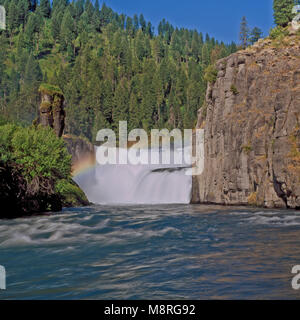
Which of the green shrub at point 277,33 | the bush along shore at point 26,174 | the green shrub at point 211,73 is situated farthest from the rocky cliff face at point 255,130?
the bush along shore at point 26,174

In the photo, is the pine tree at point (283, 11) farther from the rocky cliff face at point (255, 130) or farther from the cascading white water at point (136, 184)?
the rocky cliff face at point (255, 130)

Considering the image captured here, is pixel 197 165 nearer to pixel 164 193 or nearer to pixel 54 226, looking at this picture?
pixel 164 193

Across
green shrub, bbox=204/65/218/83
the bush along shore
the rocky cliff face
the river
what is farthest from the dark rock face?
the river

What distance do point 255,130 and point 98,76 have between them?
103 m

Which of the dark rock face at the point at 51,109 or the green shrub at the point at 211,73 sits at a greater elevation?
the green shrub at the point at 211,73

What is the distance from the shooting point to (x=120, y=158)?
7231 cm

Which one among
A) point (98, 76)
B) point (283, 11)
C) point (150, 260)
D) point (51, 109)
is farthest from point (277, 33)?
point (98, 76)

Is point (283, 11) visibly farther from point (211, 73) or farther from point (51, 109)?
point (51, 109)

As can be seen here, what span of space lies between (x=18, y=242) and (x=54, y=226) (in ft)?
14.0

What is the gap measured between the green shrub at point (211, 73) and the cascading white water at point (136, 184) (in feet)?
36.0

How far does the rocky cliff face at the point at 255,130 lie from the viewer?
3269cm

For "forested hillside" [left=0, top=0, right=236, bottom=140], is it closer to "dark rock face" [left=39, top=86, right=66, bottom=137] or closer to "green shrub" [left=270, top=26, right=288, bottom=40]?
"dark rock face" [left=39, top=86, right=66, bottom=137]

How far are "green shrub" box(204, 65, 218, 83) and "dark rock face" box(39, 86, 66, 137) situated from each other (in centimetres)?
1792

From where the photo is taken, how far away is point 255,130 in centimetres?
3806
